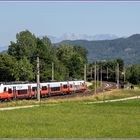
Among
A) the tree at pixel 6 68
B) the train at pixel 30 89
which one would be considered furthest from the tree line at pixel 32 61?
the train at pixel 30 89

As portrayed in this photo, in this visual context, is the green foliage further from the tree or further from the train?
the train

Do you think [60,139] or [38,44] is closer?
[60,139]

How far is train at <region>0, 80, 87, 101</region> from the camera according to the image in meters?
77.8

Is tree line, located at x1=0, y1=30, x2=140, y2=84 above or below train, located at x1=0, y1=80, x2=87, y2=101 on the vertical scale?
above

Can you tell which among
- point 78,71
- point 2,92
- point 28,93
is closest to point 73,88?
point 28,93

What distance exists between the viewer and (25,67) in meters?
136

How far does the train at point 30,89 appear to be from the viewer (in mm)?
77750

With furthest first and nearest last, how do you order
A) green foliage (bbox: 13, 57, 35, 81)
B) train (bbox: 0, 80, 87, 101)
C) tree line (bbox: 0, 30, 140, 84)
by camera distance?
tree line (bbox: 0, 30, 140, 84) < green foliage (bbox: 13, 57, 35, 81) < train (bbox: 0, 80, 87, 101)

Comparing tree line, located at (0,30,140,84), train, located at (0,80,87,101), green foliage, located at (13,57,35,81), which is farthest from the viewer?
tree line, located at (0,30,140,84)

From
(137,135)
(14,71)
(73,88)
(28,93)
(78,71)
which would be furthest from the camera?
(78,71)

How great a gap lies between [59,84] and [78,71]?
9511 centimetres

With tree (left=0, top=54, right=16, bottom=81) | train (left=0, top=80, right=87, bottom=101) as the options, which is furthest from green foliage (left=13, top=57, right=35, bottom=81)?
train (left=0, top=80, right=87, bottom=101)

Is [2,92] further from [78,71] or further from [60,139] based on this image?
[78,71]

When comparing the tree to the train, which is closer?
the train
